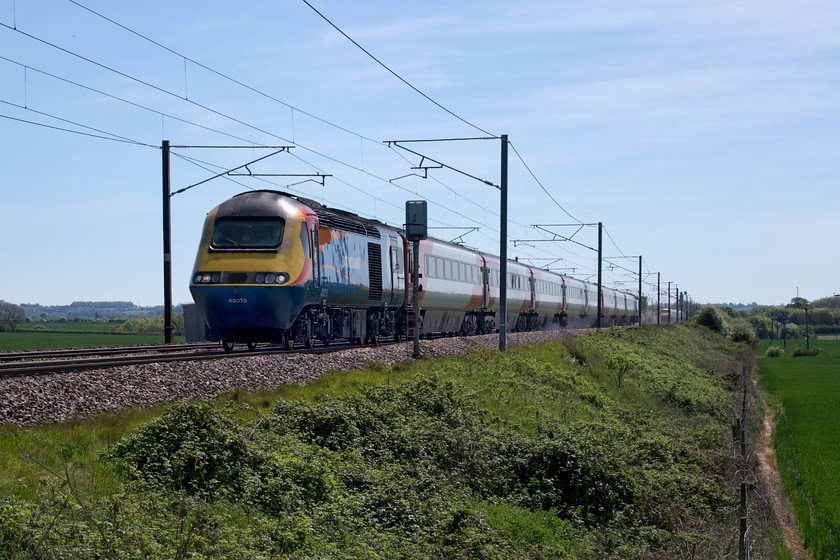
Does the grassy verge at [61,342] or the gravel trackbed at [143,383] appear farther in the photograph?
the grassy verge at [61,342]

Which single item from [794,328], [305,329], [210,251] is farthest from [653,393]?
[794,328]

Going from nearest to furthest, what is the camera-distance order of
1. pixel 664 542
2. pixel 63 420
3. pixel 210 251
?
pixel 63 420 → pixel 664 542 → pixel 210 251

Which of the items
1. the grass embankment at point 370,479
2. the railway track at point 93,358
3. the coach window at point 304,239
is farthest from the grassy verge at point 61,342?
the grass embankment at point 370,479

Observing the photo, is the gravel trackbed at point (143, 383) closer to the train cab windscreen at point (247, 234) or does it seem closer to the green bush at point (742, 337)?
the train cab windscreen at point (247, 234)

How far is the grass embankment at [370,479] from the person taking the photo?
6.99m

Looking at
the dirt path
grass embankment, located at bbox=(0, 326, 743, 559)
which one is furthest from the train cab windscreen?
the dirt path

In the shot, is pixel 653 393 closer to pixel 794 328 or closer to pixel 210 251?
pixel 210 251

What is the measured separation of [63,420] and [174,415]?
5.62ft

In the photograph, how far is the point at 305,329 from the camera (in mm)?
21312

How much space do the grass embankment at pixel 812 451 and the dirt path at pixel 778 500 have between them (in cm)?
18

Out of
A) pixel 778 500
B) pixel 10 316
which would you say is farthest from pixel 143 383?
pixel 10 316

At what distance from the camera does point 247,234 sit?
19.9 m

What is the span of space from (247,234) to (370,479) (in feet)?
36.1

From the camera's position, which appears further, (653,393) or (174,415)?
(653,393)
